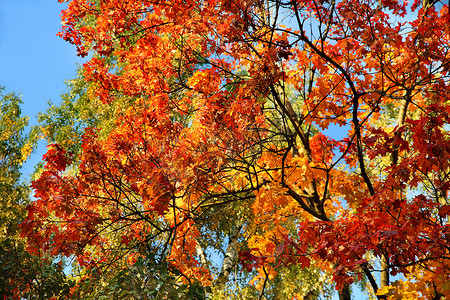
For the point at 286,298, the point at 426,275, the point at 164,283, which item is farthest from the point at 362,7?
the point at 286,298

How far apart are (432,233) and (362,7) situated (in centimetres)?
280

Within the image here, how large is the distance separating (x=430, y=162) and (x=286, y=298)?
734 centimetres

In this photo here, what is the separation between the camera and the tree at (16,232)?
4.22m

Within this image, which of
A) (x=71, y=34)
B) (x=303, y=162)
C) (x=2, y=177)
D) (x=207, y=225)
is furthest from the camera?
(x=2, y=177)

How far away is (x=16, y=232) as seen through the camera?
12.2 m

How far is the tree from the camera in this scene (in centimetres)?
422

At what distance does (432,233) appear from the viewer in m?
3.46

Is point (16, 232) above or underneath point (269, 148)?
above

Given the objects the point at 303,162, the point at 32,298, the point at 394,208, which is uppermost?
the point at 303,162

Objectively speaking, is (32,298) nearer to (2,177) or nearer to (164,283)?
(164,283)

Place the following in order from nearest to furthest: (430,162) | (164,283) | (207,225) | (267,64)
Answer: (164,283)
(430,162)
(267,64)
(207,225)

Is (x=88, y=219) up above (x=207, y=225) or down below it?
below

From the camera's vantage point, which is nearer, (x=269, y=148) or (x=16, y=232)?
(x=269, y=148)

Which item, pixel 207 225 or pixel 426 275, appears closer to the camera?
pixel 426 275
